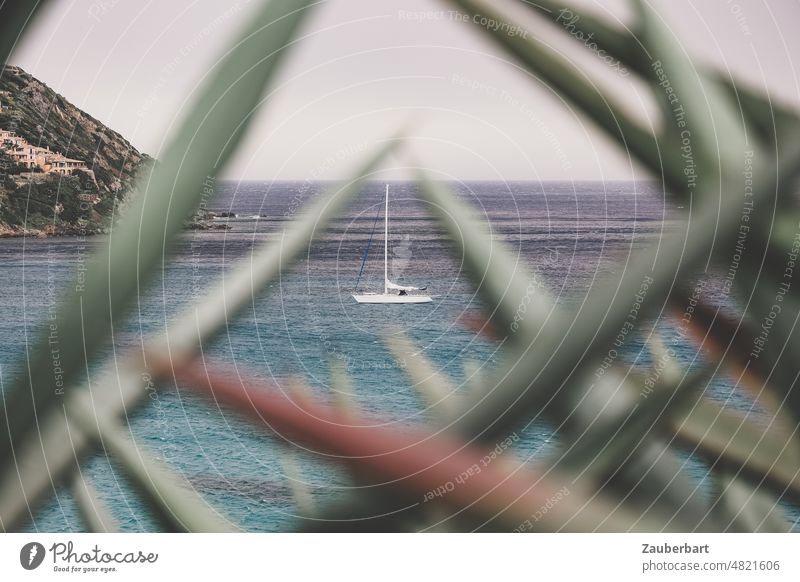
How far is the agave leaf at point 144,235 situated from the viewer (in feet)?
0.71

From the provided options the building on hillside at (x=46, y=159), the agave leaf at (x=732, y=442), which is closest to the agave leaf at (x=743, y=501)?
the agave leaf at (x=732, y=442)

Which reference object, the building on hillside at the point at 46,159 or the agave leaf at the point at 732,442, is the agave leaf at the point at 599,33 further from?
the building on hillside at the point at 46,159

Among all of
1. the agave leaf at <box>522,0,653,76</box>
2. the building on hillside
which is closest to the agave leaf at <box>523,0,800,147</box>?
the agave leaf at <box>522,0,653,76</box>

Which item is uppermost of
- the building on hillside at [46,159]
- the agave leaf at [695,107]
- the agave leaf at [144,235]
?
the building on hillside at [46,159]

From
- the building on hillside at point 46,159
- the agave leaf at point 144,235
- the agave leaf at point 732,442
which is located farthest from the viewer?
the building on hillside at point 46,159

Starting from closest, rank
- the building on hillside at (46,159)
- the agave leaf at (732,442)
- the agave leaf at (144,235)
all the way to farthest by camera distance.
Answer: the agave leaf at (144,235) < the agave leaf at (732,442) < the building on hillside at (46,159)

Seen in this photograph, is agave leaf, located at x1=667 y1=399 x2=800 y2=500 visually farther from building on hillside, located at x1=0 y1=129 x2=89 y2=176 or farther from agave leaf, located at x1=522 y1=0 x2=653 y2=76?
building on hillside, located at x1=0 y1=129 x2=89 y2=176

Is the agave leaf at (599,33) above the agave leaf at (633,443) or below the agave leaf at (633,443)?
above

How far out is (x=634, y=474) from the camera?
13.5 inches

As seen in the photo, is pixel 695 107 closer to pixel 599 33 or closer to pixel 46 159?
pixel 599 33

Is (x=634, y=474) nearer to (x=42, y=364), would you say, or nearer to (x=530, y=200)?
(x=42, y=364)

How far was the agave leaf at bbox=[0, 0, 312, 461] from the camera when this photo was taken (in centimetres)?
22

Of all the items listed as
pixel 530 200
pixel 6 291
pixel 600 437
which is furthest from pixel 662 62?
pixel 530 200

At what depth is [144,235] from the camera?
22 cm
